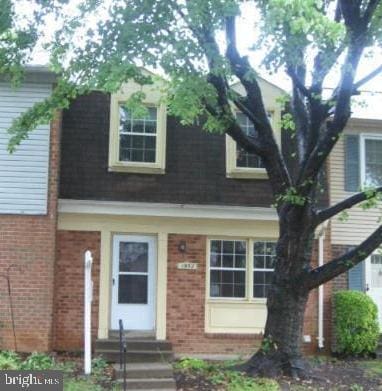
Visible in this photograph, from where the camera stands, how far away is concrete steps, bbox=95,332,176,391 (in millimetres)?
10148

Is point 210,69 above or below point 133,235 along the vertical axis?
above

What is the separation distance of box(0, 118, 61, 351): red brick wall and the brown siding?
0.76 metres

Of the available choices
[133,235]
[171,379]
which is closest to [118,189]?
[133,235]

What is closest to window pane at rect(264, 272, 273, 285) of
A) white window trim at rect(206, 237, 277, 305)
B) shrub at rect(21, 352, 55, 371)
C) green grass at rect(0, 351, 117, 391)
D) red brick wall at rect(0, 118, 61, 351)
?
white window trim at rect(206, 237, 277, 305)

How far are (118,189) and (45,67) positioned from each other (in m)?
2.95

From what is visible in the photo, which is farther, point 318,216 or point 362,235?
point 362,235

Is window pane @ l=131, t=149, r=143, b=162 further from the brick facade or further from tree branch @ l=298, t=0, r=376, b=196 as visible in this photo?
the brick facade

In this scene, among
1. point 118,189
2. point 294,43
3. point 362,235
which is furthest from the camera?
point 362,235

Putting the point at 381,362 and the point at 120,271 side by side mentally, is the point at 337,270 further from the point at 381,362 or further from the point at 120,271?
the point at 120,271

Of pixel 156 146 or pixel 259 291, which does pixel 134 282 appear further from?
pixel 156 146

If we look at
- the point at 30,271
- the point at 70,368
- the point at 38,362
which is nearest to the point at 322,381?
the point at 70,368

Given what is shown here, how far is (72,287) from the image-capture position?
1350 centimetres

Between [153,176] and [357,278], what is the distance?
544 centimetres

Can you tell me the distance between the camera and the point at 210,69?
8.98 m
